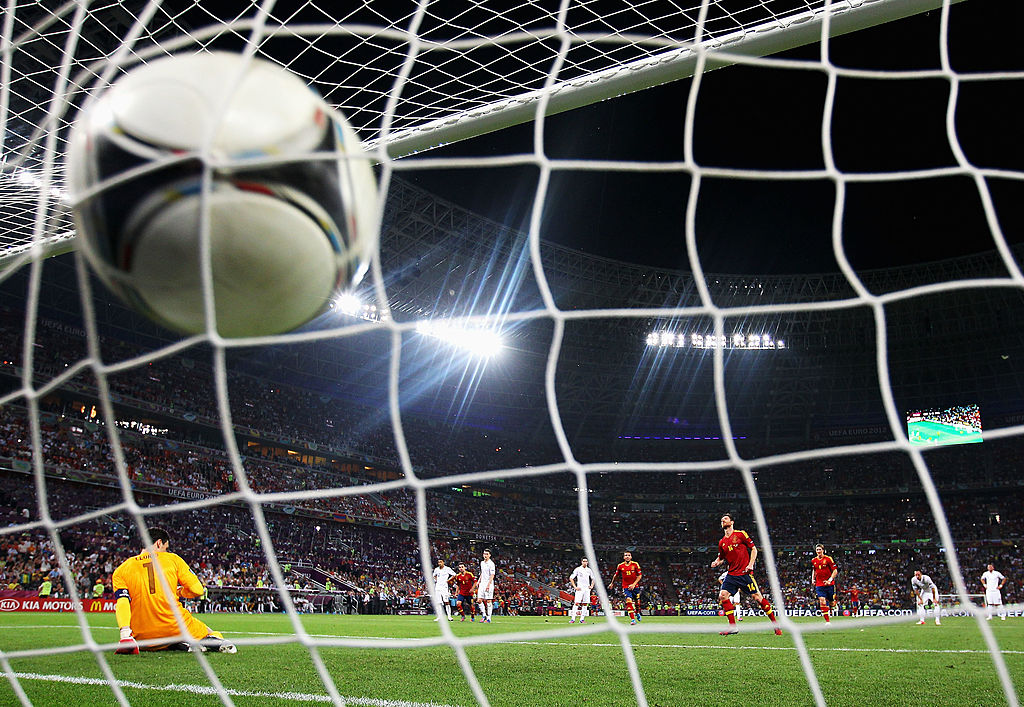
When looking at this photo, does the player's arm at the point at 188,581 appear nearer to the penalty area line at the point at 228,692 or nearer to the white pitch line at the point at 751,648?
the penalty area line at the point at 228,692

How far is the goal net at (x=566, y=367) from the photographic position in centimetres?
450

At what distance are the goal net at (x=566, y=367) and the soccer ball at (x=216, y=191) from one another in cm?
15

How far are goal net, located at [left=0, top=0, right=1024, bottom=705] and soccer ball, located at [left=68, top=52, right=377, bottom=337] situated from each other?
0.50 ft

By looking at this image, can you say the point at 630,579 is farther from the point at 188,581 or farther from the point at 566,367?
the point at 566,367

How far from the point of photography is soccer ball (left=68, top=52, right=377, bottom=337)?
71.8 inches

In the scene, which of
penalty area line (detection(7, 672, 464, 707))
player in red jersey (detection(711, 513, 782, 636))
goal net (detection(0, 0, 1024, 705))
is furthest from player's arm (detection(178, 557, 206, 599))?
player in red jersey (detection(711, 513, 782, 636))

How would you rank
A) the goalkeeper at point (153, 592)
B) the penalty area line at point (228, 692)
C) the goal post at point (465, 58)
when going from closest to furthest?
1. the goal post at point (465, 58)
2. the penalty area line at point (228, 692)
3. the goalkeeper at point (153, 592)

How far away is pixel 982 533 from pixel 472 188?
23.0 meters

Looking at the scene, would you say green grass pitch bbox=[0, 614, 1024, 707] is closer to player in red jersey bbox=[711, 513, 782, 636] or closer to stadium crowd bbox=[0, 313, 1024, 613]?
player in red jersey bbox=[711, 513, 782, 636]

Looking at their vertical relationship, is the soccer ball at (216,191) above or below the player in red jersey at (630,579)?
above

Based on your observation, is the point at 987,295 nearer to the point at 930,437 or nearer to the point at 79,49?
the point at 930,437

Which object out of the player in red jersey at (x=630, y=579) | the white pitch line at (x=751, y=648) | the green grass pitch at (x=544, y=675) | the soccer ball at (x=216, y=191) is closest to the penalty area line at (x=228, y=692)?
the green grass pitch at (x=544, y=675)

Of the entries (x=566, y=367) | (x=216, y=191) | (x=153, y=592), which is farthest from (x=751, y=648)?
(x=566, y=367)

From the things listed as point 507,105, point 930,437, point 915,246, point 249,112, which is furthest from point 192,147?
point 930,437
